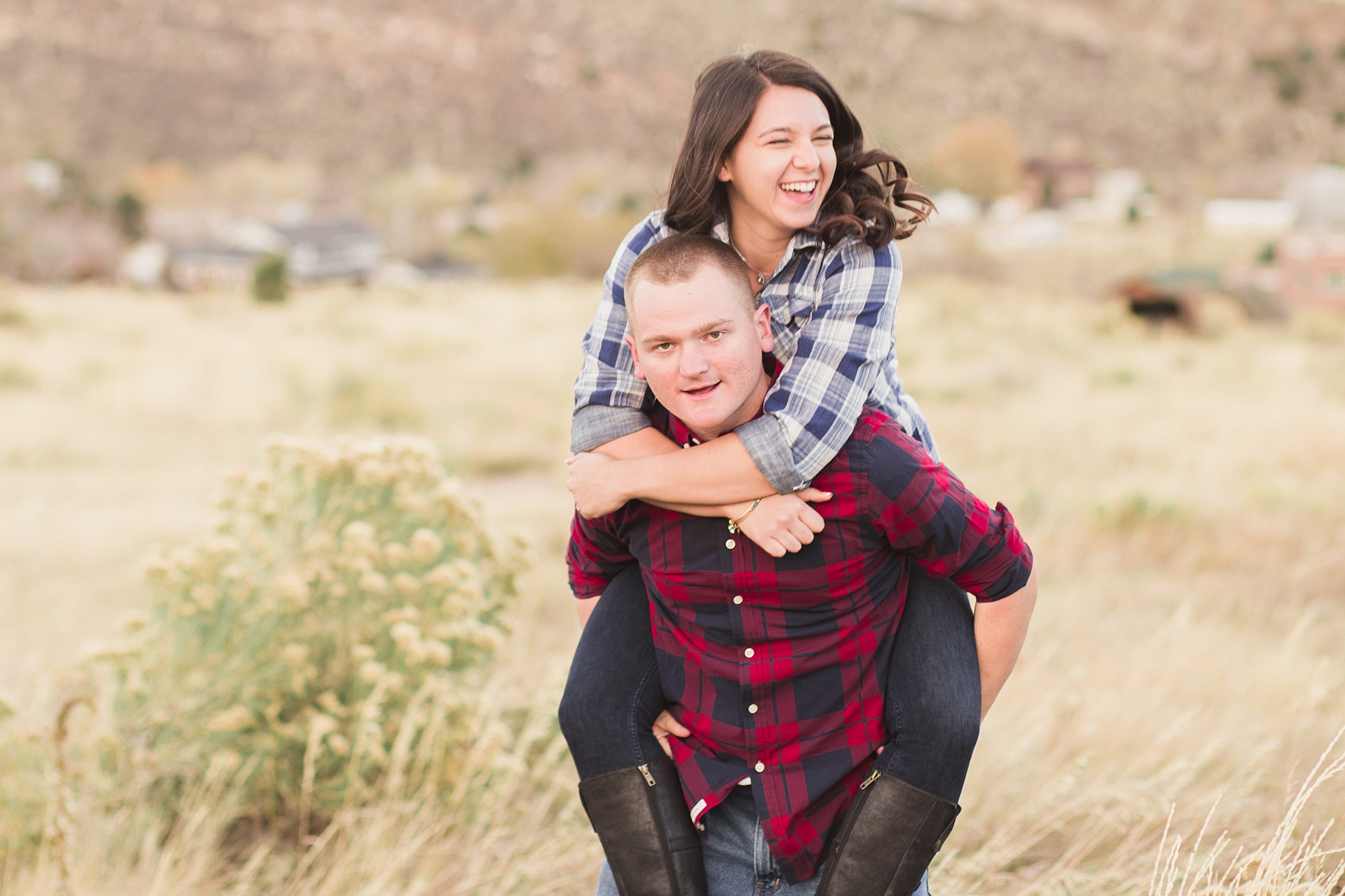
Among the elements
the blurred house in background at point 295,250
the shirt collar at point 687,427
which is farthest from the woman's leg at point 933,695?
the blurred house in background at point 295,250

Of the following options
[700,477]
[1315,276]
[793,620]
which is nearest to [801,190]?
[700,477]

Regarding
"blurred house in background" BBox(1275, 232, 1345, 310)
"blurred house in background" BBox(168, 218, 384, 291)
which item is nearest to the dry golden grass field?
"blurred house in background" BBox(1275, 232, 1345, 310)

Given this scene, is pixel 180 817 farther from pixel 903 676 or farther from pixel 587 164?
pixel 587 164

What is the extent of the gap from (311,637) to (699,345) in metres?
1.88

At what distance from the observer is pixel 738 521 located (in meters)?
2.05

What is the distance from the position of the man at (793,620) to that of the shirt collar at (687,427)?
13 cm

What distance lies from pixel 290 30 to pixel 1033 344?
5665cm

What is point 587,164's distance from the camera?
59938mm

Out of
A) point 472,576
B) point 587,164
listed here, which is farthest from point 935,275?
point 587,164

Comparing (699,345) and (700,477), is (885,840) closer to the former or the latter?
(700,477)

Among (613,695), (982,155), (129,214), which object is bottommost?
(613,695)

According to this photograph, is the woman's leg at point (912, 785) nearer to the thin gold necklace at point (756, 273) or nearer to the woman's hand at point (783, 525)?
the woman's hand at point (783, 525)

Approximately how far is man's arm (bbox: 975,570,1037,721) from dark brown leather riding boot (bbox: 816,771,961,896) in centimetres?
23

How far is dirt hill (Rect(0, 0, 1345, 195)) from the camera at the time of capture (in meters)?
56.7
